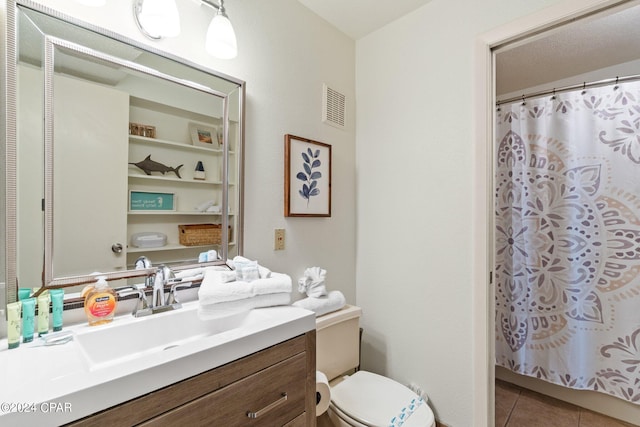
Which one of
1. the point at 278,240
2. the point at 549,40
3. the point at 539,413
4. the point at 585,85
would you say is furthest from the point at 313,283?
the point at 585,85

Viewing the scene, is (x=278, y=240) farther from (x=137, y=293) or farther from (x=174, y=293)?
(x=137, y=293)

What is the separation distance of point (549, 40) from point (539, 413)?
2.26 metres

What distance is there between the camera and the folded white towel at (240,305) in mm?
973

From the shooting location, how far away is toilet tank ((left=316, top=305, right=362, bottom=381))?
1410 mm

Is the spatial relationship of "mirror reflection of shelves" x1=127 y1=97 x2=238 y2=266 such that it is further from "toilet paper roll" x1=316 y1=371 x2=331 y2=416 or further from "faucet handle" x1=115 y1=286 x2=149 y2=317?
"toilet paper roll" x1=316 y1=371 x2=331 y2=416

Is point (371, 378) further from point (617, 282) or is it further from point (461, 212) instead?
point (617, 282)

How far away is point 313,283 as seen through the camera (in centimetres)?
151

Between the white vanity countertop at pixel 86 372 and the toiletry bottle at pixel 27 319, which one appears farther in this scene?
the toiletry bottle at pixel 27 319

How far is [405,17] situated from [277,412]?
197 centimetres

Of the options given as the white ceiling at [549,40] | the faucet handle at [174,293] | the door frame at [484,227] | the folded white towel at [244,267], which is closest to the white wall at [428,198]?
the door frame at [484,227]

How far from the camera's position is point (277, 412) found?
842mm

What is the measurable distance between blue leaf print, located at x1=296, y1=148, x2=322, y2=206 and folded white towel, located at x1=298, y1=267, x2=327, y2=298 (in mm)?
382

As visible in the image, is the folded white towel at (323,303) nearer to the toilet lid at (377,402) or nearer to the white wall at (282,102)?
the white wall at (282,102)

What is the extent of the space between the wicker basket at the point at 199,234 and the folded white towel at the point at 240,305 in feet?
1.04
